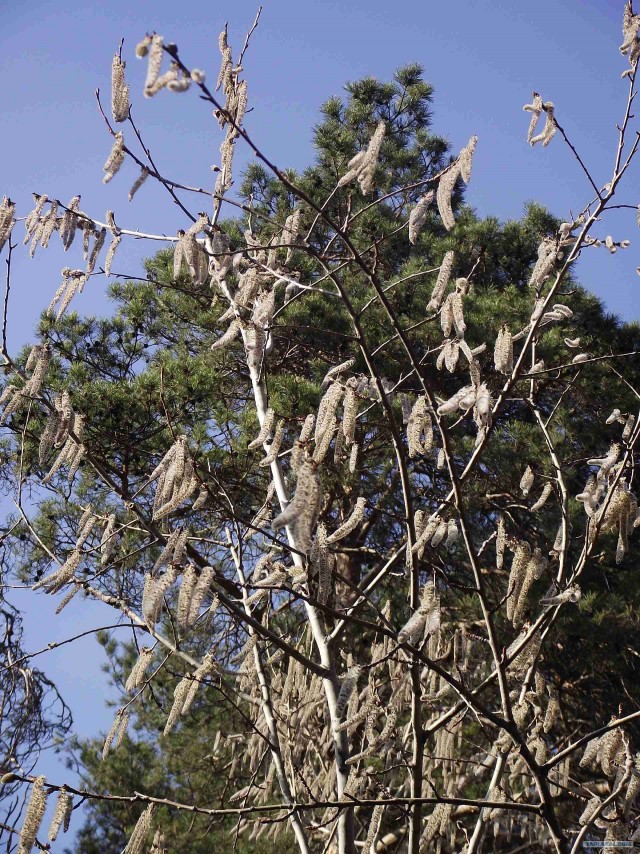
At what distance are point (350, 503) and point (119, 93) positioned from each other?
2.98m

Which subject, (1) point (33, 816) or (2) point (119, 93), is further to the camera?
(2) point (119, 93)

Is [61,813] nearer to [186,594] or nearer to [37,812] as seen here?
[37,812]

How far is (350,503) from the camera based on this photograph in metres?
4.77

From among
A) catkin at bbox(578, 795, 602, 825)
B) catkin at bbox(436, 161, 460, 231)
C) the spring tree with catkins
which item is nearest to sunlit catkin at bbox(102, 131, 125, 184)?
Result: the spring tree with catkins

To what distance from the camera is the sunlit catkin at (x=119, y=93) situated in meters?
2.10

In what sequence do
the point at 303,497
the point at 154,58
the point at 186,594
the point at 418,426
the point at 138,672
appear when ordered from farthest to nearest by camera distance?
the point at 138,672 < the point at 418,426 < the point at 186,594 < the point at 154,58 < the point at 303,497

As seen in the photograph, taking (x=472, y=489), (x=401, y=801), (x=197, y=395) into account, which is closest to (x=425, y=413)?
(x=401, y=801)

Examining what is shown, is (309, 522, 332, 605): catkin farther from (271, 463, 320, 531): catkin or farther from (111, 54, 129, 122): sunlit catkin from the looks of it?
(111, 54, 129, 122): sunlit catkin

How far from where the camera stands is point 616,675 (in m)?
4.72

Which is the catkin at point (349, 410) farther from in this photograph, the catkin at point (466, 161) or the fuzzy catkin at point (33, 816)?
the fuzzy catkin at point (33, 816)

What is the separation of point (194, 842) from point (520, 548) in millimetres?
4265

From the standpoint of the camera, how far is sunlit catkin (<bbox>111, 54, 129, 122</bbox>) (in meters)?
2.10

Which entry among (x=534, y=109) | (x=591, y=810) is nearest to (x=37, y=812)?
(x=591, y=810)

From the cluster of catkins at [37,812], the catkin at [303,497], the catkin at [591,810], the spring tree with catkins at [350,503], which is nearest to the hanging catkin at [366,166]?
the spring tree with catkins at [350,503]
